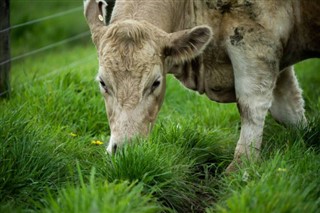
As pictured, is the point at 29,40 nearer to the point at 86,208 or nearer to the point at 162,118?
the point at 162,118

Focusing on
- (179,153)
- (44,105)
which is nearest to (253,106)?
(179,153)

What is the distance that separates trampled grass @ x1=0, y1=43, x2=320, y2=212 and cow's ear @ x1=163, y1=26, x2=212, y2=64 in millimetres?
715

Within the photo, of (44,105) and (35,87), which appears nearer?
(44,105)

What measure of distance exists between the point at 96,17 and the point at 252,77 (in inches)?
55.7

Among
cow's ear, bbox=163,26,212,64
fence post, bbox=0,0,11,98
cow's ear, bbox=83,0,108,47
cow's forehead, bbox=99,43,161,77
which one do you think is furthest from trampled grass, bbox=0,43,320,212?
cow's ear, bbox=83,0,108,47

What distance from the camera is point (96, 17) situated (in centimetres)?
568

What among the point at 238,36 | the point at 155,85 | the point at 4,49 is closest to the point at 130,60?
the point at 155,85

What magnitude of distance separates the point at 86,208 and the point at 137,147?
3.49 ft

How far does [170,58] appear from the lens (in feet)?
17.8

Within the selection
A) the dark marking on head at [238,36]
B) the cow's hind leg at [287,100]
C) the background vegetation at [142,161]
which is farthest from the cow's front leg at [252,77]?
the cow's hind leg at [287,100]

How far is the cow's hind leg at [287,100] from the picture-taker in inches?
256

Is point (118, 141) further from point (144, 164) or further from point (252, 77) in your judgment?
point (252, 77)

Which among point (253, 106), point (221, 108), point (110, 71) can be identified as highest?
point (110, 71)

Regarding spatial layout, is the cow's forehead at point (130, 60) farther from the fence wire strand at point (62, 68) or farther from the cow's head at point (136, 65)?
the fence wire strand at point (62, 68)
